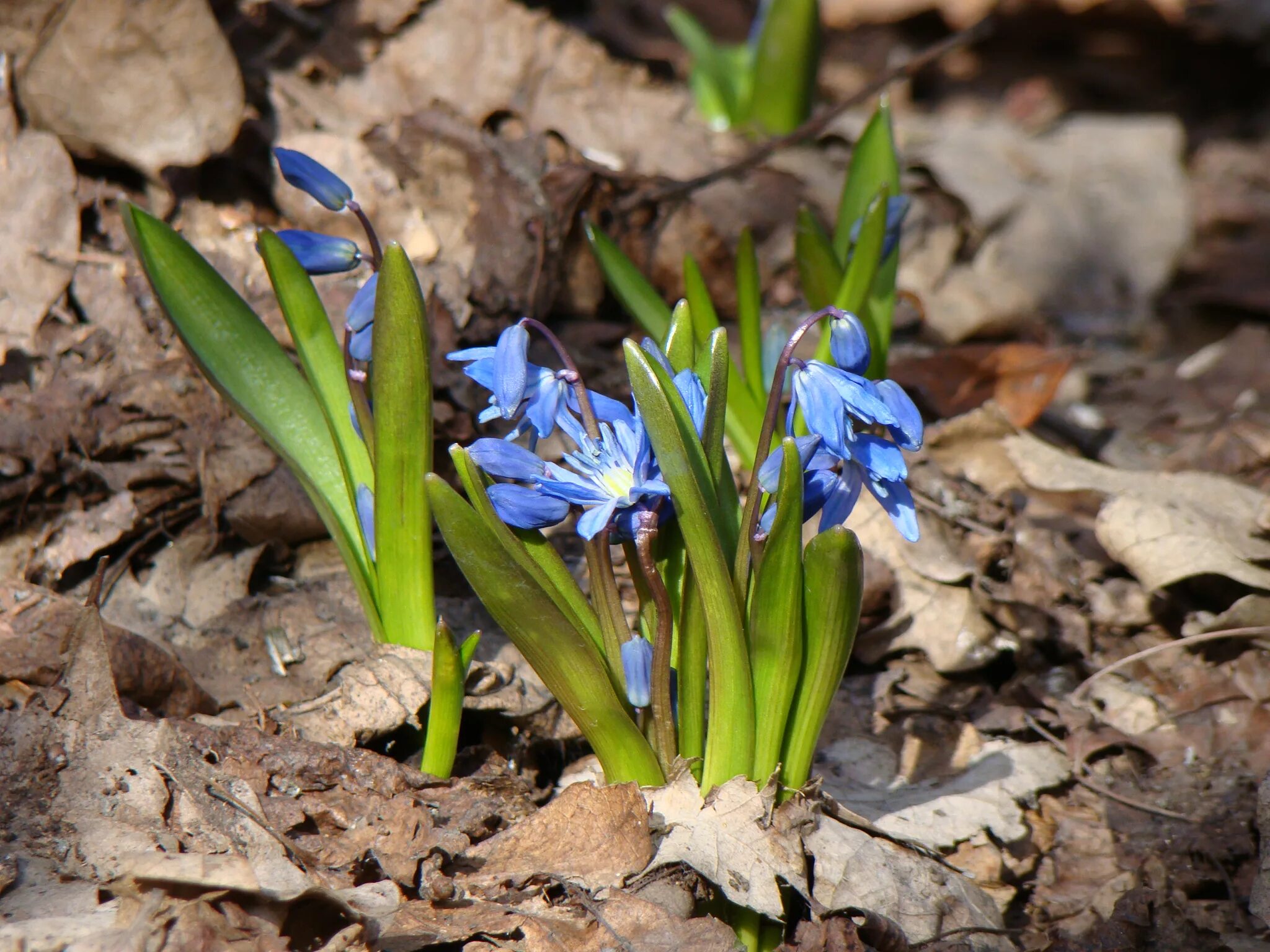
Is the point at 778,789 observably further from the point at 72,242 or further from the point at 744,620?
the point at 72,242

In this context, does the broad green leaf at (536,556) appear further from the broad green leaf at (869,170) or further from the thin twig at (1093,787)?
the broad green leaf at (869,170)

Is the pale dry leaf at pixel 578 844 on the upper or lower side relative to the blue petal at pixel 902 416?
lower

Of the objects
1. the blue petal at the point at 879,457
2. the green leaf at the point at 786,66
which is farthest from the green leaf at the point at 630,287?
the green leaf at the point at 786,66

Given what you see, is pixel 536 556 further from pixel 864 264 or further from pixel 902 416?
pixel 864 264

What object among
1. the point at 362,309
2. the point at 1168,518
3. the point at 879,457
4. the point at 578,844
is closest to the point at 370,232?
the point at 362,309

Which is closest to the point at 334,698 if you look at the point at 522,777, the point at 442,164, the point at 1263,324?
the point at 522,777

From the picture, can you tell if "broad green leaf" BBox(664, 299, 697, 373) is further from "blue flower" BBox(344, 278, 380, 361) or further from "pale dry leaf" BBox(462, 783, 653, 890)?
"pale dry leaf" BBox(462, 783, 653, 890)

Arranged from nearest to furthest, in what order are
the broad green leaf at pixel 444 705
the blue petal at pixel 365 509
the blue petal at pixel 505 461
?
the blue petal at pixel 505 461 → the broad green leaf at pixel 444 705 → the blue petal at pixel 365 509

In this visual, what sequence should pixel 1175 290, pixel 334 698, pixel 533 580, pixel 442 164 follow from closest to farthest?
pixel 533 580 < pixel 334 698 < pixel 442 164 < pixel 1175 290
